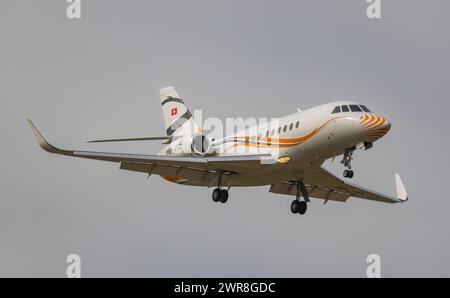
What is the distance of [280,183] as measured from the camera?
44031 mm

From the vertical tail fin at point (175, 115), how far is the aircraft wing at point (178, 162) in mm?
5256

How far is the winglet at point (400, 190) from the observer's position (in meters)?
45.8

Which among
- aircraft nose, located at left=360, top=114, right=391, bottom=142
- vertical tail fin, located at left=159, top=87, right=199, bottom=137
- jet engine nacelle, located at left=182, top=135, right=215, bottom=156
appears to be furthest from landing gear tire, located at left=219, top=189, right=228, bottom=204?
aircraft nose, located at left=360, top=114, right=391, bottom=142

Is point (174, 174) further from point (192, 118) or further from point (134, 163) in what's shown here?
point (192, 118)

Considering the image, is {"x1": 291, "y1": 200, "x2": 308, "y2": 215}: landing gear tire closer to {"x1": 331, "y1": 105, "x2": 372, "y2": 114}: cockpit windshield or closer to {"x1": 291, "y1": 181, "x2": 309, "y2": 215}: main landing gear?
{"x1": 291, "y1": 181, "x2": 309, "y2": 215}: main landing gear

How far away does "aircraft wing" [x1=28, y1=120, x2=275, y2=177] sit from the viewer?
39.3 m

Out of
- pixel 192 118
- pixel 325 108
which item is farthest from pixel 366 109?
pixel 192 118

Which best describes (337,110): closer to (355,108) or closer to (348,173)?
(355,108)

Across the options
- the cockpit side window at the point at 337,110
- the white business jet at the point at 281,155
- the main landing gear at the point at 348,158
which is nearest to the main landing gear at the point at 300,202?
the white business jet at the point at 281,155

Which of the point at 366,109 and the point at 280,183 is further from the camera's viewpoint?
the point at 280,183

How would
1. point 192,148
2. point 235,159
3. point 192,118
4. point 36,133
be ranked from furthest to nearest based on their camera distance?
point 192,118 < point 192,148 < point 235,159 < point 36,133

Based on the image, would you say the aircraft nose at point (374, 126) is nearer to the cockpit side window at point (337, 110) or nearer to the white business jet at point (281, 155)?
the white business jet at point (281, 155)

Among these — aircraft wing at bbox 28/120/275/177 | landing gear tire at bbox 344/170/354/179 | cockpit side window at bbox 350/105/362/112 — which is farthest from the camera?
aircraft wing at bbox 28/120/275/177

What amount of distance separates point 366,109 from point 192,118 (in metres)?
11.7
